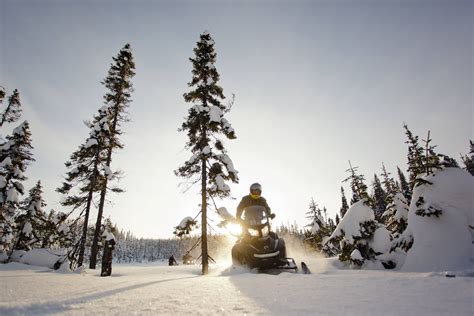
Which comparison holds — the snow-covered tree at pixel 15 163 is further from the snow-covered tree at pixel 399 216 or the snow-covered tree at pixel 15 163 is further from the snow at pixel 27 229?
the snow-covered tree at pixel 399 216

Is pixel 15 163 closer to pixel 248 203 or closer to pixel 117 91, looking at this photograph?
pixel 117 91

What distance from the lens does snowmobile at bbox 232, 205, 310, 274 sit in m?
7.29

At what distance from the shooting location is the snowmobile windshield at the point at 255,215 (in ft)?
25.4

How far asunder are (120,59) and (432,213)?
22.7 metres

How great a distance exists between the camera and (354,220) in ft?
37.1

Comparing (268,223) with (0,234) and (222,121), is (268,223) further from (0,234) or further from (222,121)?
(0,234)

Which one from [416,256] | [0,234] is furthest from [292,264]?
[0,234]

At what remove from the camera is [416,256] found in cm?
811

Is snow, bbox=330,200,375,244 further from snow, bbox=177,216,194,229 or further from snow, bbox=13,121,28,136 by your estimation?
snow, bbox=13,121,28,136

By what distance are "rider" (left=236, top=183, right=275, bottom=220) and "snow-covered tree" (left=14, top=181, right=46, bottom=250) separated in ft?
87.5

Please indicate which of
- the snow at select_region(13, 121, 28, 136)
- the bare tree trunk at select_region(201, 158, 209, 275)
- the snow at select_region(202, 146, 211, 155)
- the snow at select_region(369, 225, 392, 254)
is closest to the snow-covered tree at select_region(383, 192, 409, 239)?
the snow at select_region(369, 225, 392, 254)

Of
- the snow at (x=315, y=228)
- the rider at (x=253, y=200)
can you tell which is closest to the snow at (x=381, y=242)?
the rider at (x=253, y=200)

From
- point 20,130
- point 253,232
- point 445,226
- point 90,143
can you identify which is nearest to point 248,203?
point 253,232

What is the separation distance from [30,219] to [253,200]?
30.4 metres
